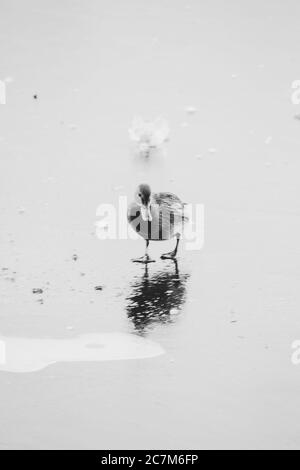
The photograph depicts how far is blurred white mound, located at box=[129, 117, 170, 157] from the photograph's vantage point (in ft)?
22.6

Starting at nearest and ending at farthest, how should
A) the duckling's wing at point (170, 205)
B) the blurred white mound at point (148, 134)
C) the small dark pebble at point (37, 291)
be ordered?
the small dark pebble at point (37, 291) < the duckling's wing at point (170, 205) < the blurred white mound at point (148, 134)

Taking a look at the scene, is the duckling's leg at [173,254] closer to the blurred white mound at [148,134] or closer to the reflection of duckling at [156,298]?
the reflection of duckling at [156,298]

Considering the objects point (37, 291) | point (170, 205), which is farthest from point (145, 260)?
point (37, 291)

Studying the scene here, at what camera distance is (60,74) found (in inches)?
324

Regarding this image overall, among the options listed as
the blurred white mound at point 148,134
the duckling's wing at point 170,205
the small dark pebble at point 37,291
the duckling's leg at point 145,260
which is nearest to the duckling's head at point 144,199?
the duckling's wing at point 170,205

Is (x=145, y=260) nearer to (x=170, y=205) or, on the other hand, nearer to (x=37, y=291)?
(x=170, y=205)

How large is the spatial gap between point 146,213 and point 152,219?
56 millimetres

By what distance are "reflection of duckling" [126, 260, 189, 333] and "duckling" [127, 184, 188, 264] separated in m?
0.24

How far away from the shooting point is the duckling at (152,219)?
5.04 metres

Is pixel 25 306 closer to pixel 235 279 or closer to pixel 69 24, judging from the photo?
pixel 235 279

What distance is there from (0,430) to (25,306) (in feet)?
3.99

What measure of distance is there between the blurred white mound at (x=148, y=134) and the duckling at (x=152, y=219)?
1674 mm

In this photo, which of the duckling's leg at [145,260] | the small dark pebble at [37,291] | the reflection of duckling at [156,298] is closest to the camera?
the reflection of duckling at [156,298]
